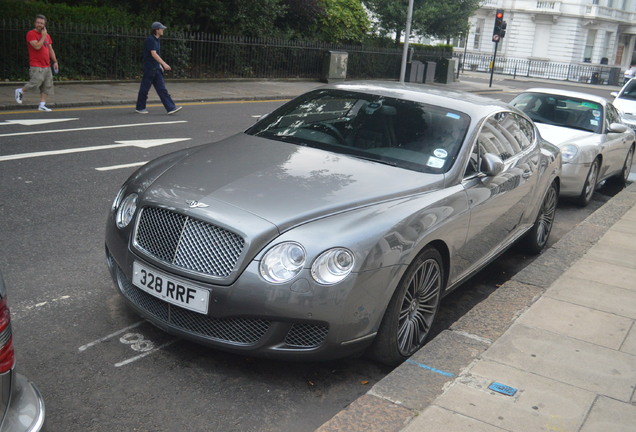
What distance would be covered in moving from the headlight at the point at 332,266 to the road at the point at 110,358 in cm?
71

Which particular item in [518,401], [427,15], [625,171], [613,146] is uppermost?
[427,15]

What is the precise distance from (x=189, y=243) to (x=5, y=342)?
1652 millimetres

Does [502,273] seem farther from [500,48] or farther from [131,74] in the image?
[500,48]

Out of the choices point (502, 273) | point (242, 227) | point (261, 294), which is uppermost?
point (242, 227)

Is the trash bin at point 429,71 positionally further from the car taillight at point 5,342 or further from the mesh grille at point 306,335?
the car taillight at point 5,342

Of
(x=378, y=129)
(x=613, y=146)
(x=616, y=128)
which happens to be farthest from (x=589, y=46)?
(x=378, y=129)

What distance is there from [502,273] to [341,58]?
77.4ft

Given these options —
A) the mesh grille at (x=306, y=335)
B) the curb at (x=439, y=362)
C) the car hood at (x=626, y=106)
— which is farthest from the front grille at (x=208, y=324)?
the car hood at (x=626, y=106)

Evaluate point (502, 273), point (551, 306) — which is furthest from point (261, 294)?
point (502, 273)

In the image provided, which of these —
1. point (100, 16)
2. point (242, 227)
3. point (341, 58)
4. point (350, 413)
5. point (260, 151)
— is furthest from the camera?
point (341, 58)

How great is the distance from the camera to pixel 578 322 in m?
4.96

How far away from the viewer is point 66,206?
7.05 m

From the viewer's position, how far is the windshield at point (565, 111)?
10.6m

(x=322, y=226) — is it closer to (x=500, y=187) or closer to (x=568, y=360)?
(x=568, y=360)
